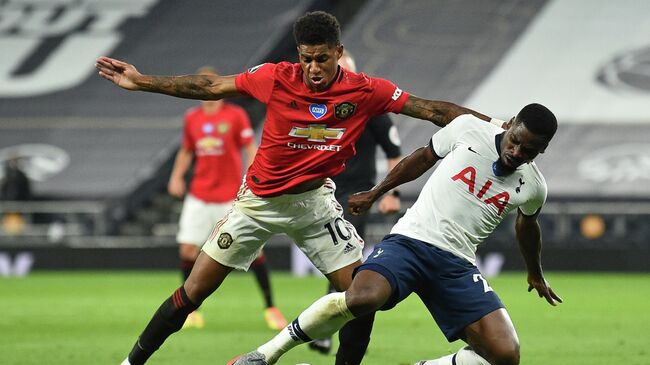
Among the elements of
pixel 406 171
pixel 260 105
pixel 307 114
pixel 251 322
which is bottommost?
pixel 260 105

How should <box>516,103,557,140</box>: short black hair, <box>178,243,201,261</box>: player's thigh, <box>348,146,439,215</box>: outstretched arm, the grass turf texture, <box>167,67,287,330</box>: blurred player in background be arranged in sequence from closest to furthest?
<box>516,103,557,140</box>: short black hair
<box>348,146,439,215</box>: outstretched arm
the grass turf texture
<box>178,243,201,261</box>: player's thigh
<box>167,67,287,330</box>: blurred player in background

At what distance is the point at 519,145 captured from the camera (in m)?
6.30

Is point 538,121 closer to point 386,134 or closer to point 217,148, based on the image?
point 386,134

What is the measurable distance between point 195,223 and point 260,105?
1294 cm

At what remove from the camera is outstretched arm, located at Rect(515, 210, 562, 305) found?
6.93 metres

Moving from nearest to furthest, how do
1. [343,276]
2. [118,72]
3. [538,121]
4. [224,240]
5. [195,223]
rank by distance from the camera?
[538,121] → [118,72] → [224,240] → [343,276] → [195,223]

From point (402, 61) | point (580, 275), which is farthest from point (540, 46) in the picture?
point (580, 275)

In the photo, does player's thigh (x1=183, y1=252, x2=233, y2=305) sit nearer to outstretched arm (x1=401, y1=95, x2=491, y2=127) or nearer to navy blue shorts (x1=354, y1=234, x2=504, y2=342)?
navy blue shorts (x1=354, y1=234, x2=504, y2=342)

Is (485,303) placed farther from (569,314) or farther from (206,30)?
(206,30)

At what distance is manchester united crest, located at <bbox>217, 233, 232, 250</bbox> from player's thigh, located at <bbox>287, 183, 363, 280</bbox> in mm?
366

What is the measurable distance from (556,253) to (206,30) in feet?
36.7

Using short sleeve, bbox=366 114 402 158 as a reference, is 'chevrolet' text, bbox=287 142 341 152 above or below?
above

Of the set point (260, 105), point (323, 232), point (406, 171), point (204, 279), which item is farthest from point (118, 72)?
point (260, 105)

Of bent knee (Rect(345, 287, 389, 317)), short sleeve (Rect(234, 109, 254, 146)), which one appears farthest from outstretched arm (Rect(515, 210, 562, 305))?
short sleeve (Rect(234, 109, 254, 146))
